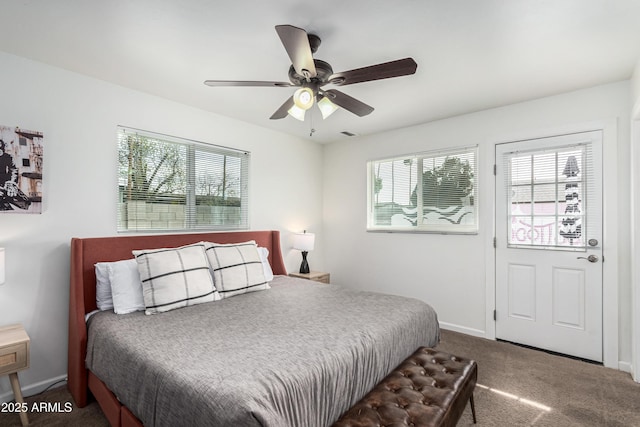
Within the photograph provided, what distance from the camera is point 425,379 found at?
1740mm

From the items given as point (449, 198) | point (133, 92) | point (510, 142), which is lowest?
point (449, 198)

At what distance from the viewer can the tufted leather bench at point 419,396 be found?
141cm

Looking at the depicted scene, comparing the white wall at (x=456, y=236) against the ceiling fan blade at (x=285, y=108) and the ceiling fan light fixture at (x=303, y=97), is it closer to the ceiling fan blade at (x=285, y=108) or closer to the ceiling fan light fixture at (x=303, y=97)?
the ceiling fan blade at (x=285, y=108)

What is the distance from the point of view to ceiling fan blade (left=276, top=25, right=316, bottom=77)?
60.3 inches

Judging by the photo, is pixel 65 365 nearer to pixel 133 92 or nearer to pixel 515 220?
pixel 133 92

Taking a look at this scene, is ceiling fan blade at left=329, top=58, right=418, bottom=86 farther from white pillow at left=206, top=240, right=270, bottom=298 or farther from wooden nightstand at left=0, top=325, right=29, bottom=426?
wooden nightstand at left=0, top=325, right=29, bottom=426

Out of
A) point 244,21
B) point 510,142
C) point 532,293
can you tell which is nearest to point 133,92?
point 244,21

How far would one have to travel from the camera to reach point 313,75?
197cm

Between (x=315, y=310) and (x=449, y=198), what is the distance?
91.4 inches

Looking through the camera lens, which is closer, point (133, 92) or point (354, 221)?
point (133, 92)

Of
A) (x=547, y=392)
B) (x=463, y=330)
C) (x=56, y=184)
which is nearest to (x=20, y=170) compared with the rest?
(x=56, y=184)

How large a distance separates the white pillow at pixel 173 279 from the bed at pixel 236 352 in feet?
0.29

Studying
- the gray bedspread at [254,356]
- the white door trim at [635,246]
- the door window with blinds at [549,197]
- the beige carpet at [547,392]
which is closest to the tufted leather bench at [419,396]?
the gray bedspread at [254,356]

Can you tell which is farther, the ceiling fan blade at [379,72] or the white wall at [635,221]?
the white wall at [635,221]
